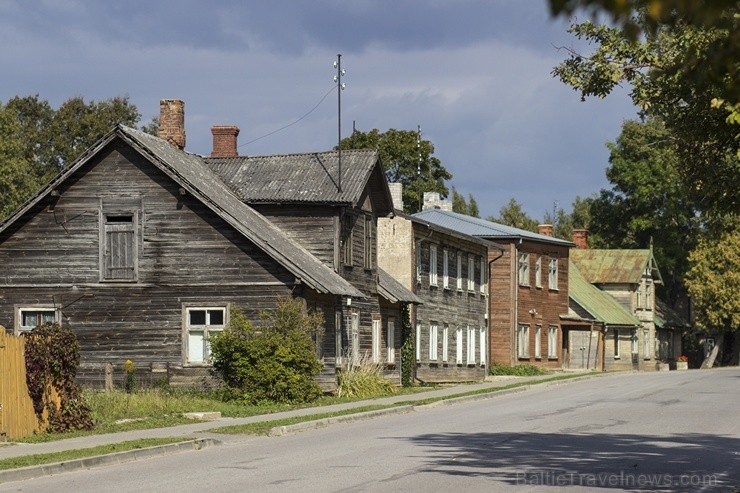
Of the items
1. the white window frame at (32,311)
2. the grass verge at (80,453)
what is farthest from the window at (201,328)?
the grass verge at (80,453)

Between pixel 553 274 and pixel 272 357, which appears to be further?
Result: pixel 553 274

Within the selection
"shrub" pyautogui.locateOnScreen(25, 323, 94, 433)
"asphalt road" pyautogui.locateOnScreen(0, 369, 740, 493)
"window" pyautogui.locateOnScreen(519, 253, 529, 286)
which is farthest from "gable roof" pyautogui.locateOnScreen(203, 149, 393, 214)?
"window" pyautogui.locateOnScreen(519, 253, 529, 286)

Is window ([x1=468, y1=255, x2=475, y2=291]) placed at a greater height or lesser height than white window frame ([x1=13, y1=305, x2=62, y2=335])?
greater

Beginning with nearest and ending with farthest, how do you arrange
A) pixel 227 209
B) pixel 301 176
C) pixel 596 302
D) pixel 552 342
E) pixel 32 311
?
pixel 227 209
pixel 32 311
pixel 301 176
pixel 552 342
pixel 596 302

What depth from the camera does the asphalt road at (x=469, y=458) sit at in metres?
14.2

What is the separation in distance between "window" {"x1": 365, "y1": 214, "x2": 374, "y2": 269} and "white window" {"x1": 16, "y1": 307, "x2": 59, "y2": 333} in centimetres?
1015

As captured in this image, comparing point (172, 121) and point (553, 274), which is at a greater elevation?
point (172, 121)

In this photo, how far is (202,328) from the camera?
3584cm

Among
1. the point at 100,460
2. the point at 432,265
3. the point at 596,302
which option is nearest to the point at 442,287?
the point at 432,265

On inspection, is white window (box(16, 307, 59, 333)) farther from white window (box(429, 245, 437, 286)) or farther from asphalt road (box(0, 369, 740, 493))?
white window (box(429, 245, 437, 286))

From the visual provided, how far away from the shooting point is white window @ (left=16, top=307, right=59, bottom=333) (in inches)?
1455

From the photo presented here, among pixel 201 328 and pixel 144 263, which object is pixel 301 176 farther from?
pixel 201 328

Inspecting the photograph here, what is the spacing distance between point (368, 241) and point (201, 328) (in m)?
7.98

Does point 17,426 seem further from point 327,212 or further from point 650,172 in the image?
point 650,172
